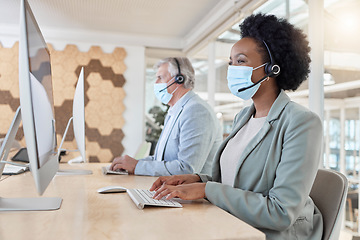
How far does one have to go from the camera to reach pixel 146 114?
6.39m

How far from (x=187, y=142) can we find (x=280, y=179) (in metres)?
0.87

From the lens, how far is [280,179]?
3.49 ft

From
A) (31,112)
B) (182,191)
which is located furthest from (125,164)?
(31,112)

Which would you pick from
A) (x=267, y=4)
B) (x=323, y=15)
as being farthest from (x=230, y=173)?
(x=267, y=4)

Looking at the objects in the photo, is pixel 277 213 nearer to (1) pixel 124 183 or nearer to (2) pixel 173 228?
(2) pixel 173 228

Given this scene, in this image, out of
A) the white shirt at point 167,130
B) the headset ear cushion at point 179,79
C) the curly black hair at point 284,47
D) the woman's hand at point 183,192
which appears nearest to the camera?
the woman's hand at point 183,192

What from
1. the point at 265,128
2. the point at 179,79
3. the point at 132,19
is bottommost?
the point at 265,128

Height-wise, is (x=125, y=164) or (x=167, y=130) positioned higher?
(x=167, y=130)

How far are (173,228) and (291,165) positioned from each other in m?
0.43

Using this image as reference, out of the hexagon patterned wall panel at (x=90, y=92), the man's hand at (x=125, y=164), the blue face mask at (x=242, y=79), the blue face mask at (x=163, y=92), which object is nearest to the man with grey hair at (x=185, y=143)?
the man's hand at (x=125, y=164)

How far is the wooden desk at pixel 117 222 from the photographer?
2.67 ft

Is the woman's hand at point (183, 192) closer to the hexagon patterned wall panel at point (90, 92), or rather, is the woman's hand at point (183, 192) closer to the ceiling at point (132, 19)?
the ceiling at point (132, 19)

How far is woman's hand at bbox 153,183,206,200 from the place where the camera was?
1.14m

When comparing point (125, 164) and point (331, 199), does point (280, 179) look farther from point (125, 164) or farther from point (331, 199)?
point (125, 164)
